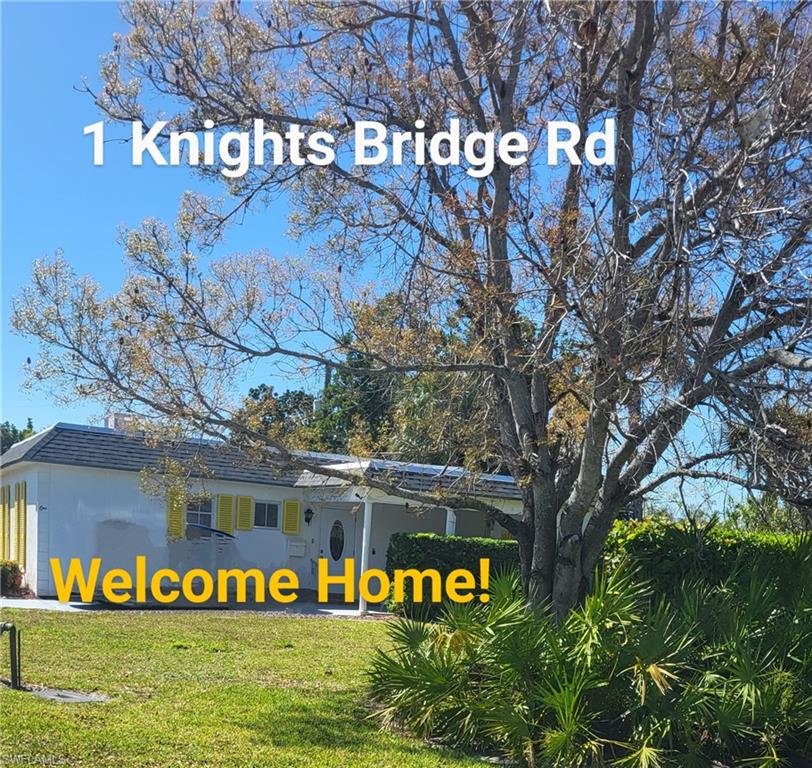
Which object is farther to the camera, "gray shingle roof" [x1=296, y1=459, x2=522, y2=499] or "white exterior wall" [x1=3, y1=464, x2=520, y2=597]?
"white exterior wall" [x1=3, y1=464, x2=520, y2=597]

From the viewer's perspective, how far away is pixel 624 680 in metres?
7.94

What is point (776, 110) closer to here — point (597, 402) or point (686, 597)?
point (597, 402)

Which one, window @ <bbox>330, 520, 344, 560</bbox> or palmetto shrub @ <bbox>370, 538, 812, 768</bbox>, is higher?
palmetto shrub @ <bbox>370, 538, 812, 768</bbox>

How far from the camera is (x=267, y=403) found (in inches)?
436

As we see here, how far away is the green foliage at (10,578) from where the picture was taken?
20062 mm

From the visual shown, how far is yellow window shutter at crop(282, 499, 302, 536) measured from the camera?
23797mm

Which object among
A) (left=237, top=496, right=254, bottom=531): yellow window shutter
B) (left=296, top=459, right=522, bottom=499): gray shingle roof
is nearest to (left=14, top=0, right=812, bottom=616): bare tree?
(left=296, top=459, right=522, bottom=499): gray shingle roof

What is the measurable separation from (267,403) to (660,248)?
4.94 meters

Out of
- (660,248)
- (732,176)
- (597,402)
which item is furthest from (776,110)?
(597,402)

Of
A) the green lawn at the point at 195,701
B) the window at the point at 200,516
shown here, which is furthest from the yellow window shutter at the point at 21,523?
the green lawn at the point at 195,701

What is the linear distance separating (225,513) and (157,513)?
184 cm

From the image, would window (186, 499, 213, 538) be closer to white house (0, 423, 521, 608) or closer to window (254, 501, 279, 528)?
white house (0, 423, 521, 608)

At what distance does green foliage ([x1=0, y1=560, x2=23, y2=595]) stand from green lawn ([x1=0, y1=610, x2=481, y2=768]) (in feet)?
15.7

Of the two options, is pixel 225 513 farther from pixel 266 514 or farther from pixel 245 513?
pixel 266 514
